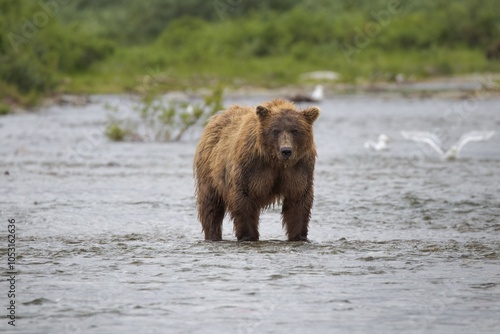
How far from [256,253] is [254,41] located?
175ft

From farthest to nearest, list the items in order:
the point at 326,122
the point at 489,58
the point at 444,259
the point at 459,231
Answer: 1. the point at 489,58
2. the point at 326,122
3. the point at 459,231
4. the point at 444,259

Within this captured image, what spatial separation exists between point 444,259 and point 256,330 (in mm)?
3072

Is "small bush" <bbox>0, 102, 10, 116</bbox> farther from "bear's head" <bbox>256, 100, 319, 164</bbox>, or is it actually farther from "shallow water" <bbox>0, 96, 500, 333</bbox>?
"bear's head" <bbox>256, 100, 319, 164</bbox>

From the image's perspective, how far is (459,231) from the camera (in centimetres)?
1096

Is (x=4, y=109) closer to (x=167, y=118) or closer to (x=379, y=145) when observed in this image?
(x=167, y=118)

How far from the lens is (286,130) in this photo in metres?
9.24

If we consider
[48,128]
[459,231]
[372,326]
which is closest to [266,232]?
[459,231]

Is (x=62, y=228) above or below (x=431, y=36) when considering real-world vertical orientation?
below

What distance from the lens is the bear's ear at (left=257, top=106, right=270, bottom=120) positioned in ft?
30.4

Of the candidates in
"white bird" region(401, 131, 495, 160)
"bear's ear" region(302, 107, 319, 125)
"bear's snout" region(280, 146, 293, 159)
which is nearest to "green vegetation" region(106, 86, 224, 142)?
"white bird" region(401, 131, 495, 160)

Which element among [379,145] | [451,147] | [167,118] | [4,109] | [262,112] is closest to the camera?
[262,112]

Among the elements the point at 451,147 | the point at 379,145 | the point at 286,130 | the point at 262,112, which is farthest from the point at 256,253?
the point at 379,145

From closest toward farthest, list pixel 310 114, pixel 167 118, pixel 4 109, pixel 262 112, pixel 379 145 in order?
pixel 262 112
pixel 310 114
pixel 379 145
pixel 167 118
pixel 4 109

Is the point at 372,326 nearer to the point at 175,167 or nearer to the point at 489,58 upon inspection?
the point at 175,167
